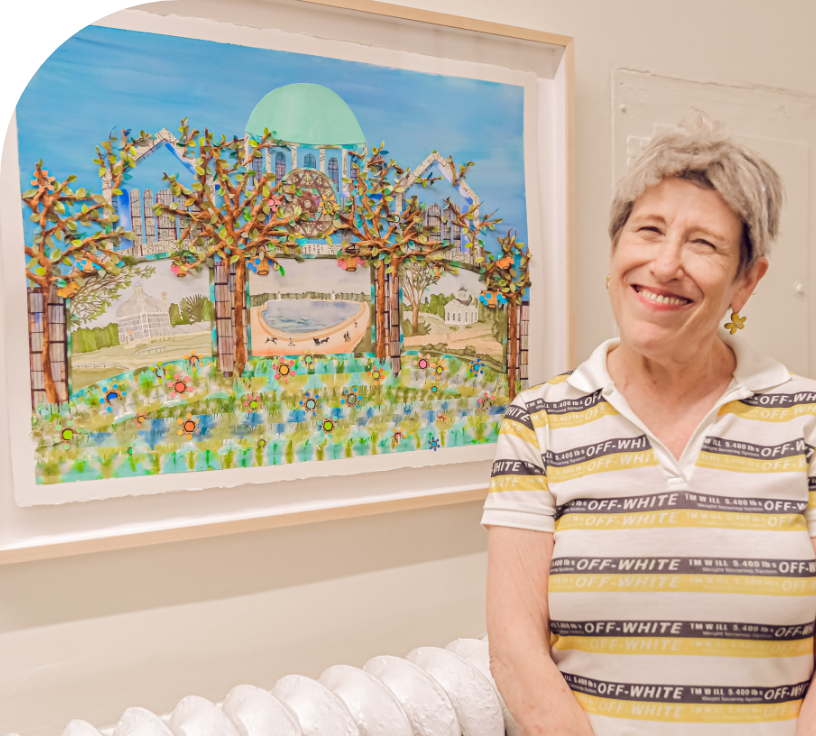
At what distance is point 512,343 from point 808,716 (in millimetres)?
757

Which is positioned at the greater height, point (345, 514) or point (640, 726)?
point (345, 514)

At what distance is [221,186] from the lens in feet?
3.49

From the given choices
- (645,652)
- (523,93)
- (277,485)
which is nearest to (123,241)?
(277,485)

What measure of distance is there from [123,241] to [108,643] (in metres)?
0.66

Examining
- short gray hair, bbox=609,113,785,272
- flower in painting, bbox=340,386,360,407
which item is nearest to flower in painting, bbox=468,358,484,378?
flower in painting, bbox=340,386,360,407

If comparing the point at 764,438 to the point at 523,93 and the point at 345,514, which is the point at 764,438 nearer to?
the point at 345,514

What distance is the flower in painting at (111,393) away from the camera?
3.29ft

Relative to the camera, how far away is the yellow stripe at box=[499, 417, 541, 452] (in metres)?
0.93

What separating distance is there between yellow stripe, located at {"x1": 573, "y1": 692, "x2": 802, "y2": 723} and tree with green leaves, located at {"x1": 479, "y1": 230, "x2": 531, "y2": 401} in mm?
617

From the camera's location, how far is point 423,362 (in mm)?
1229

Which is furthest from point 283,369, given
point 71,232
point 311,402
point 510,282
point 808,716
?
point 808,716

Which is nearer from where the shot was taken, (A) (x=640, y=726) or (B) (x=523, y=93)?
(A) (x=640, y=726)

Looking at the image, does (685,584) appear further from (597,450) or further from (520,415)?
(520,415)

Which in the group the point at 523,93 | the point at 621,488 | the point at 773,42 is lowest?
the point at 621,488
